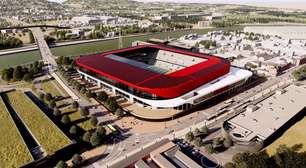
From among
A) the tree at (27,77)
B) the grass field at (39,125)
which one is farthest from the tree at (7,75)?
the grass field at (39,125)

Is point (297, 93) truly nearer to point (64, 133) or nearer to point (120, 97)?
point (120, 97)

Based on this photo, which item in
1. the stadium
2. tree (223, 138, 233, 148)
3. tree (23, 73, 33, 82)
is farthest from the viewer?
tree (23, 73, 33, 82)

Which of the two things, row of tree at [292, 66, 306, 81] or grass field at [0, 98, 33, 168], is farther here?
row of tree at [292, 66, 306, 81]

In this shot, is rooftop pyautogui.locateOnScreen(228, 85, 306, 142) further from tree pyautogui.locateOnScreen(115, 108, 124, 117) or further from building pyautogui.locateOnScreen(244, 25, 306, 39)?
building pyautogui.locateOnScreen(244, 25, 306, 39)

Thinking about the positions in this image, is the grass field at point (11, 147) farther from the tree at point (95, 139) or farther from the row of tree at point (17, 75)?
the row of tree at point (17, 75)

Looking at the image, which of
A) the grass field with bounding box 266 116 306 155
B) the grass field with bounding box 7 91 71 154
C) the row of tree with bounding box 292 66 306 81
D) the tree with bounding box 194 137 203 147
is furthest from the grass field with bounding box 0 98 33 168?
the row of tree with bounding box 292 66 306 81
